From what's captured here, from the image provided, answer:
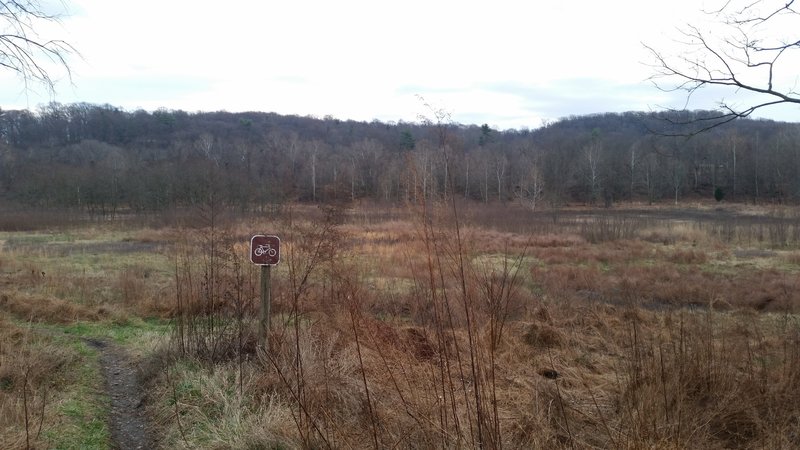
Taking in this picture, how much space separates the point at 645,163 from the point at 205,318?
3072 inches

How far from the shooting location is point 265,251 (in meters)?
5.18

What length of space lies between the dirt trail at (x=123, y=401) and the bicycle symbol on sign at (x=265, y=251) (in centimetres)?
179

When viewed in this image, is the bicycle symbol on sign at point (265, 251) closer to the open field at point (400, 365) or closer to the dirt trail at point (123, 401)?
the open field at point (400, 365)

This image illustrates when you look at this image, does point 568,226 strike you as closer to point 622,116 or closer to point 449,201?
point 449,201

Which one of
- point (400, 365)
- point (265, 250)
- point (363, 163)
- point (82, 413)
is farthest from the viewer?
point (363, 163)

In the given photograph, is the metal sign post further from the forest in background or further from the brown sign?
the forest in background

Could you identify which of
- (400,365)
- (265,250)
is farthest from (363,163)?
(400,365)

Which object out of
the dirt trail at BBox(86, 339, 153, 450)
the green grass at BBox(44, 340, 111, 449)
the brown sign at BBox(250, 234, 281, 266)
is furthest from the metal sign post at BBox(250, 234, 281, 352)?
the green grass at BBox(44, 340, 111, 449)

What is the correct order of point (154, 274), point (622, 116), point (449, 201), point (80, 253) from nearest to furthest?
1. point (449, 201)
2. point (154, 274)
3. point (80, 253)
4. point (622, 116)

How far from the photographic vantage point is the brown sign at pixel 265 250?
16.8 feet

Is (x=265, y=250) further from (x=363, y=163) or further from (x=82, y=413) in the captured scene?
(x=363, y=163)

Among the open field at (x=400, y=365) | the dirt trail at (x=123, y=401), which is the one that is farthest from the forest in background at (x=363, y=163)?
the dirt trail at (x=123, y=401)

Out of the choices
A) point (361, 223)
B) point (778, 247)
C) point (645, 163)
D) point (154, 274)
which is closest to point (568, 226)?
point (778, 247)

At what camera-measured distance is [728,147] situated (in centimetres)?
7444
